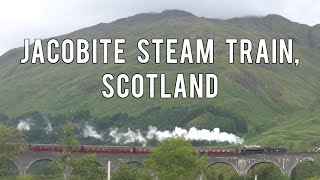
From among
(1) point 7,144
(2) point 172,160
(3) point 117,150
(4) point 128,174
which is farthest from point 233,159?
(1) point 7,144

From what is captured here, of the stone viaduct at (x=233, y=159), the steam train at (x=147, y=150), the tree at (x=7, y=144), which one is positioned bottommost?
the stone viaduct at (x=233, y=159)

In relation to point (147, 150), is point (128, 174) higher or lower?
lower

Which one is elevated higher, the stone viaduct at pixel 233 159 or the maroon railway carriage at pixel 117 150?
the maroon railway carriage at pixel 117 150

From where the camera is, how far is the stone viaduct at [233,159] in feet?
Result: 326

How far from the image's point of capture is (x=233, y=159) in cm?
10075

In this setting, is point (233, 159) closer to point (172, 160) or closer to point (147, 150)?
point (147, 150)

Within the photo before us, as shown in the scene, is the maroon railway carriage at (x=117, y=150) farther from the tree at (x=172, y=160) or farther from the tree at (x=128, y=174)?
the tree at (x=128, y=174)

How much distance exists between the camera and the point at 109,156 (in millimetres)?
102562

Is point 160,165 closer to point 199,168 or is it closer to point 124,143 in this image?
point 199,168

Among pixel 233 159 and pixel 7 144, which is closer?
pixel 7 144

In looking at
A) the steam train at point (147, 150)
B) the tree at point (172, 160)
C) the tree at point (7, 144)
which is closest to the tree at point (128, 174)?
the tree at point (172, 160)

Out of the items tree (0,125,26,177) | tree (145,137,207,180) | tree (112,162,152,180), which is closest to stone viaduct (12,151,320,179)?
tree (0,125,26,177)

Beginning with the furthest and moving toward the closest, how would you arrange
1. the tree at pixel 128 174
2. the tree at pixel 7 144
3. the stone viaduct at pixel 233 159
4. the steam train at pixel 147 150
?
the steam train at pixel 147 150
the stone viaduct at pixel 233 159
the tree at pixel 7 144
the tree at pixel 128 174

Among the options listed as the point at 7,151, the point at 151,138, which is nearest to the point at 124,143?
the point at 151,138
